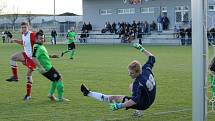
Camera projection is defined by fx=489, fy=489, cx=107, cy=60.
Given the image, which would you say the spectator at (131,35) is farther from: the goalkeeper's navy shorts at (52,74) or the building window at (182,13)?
the goalkeeper's navy shorts at (52,74)

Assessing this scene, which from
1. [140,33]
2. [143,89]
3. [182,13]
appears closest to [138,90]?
[143,89]

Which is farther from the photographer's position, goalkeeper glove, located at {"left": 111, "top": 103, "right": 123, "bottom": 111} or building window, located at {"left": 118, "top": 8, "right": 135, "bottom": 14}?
building window, located at {"left": 118, "top": 8, "right": 135, "bottom": 14}

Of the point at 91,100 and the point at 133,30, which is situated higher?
the point at 133,30

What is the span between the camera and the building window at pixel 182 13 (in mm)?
50250

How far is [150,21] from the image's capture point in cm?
5472

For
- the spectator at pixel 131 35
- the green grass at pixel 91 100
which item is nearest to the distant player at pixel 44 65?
the green grass at pixel 91 100

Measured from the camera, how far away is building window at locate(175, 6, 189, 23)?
50.2 meters

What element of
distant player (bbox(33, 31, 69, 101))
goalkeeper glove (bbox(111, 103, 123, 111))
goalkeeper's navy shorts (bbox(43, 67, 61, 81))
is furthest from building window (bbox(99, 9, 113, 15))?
goalkeeper glove (bbox(111, 103, 123, 111))

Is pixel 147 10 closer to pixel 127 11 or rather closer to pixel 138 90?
pixel 127 11

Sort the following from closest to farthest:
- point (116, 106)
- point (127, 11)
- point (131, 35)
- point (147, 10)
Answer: point (116, 106), point (131, 35), point (147, 10), point (127, 11)

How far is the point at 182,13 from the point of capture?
51.0 metres

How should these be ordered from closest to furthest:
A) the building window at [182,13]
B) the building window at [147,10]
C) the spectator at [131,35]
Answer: the spectator at [131,35] < the building window at [182,13] < the building window at [147,10]

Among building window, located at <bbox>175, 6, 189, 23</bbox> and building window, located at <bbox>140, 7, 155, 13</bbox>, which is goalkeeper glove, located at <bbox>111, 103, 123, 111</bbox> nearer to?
building window, located at <bbox>175, 6, 189, 23</bbox>

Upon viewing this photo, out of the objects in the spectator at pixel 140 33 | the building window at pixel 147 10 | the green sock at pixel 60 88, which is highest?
the building window at pixel 147 10
